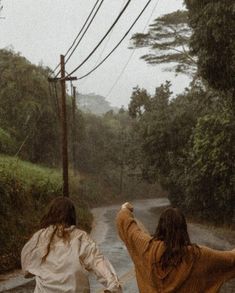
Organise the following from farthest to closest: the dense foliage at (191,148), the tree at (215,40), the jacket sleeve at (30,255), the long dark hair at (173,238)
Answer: the dense foliage at (191,148), the tree at (215,40), the jacket sleeve at (30,255), the long dark hair at (173,238)

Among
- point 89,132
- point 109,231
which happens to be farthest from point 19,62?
point 89,132

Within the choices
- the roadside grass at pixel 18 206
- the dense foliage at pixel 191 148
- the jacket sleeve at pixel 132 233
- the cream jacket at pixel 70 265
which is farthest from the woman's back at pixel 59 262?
the dense foliage at pixel 191 148

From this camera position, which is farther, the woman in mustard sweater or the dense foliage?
the dense foliage

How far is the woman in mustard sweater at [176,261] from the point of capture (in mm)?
4199

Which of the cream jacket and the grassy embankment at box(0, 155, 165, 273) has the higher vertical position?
the cream jacket

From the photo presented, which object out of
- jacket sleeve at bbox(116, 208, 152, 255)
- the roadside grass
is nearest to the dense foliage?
the roadside grass

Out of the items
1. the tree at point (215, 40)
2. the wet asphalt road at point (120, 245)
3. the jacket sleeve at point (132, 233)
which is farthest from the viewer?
the tree at point (215, 40)

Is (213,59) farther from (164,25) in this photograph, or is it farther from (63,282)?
(164,25)

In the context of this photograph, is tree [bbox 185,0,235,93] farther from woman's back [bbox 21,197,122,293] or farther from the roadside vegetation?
woman's back [bbox 21,197,122,293]

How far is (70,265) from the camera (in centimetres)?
436

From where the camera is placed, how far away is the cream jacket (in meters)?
4.34

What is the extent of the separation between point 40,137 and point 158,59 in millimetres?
9973

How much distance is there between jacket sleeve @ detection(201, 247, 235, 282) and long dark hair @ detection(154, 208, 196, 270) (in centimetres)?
18

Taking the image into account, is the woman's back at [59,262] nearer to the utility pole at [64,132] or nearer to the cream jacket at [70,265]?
the cream jacket at [70,265]
